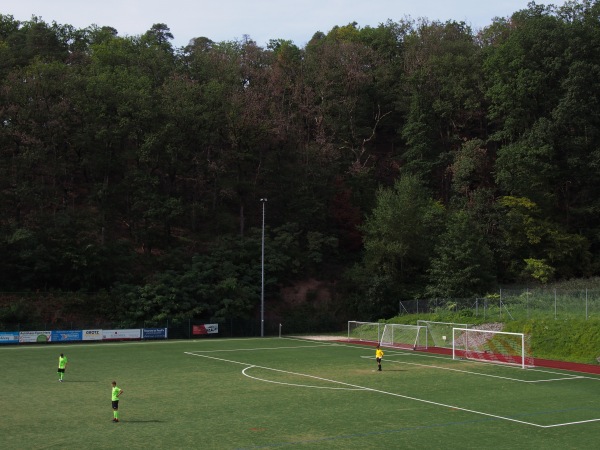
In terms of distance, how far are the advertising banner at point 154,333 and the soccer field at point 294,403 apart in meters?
13.5

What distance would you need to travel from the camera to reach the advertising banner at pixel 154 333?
55.1 m

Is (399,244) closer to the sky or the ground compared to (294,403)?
closer to the sky

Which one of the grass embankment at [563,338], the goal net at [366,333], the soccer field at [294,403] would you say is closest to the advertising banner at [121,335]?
the soccer field at [294,403]

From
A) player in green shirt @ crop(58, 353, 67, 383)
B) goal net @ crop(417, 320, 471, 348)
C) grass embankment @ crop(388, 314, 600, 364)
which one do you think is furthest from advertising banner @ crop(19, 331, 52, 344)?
grass embankment @ crop(388, 314, 600, 364)

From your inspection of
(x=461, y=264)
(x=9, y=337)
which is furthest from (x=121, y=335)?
(x=461, y=264)

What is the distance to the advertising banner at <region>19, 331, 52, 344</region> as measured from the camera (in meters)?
49.7

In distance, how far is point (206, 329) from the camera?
57875 mm

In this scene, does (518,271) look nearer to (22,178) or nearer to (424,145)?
(424,145)

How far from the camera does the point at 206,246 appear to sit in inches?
2721

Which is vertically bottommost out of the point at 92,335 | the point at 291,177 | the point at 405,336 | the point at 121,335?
the point at 121,335

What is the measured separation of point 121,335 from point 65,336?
4.75 metres

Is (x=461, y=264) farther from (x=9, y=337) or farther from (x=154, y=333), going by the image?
(x=9, y=337)

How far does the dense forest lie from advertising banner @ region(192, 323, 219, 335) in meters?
1.46

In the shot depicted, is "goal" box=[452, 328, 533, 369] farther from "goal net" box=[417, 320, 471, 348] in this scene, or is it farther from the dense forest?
the dense forest
